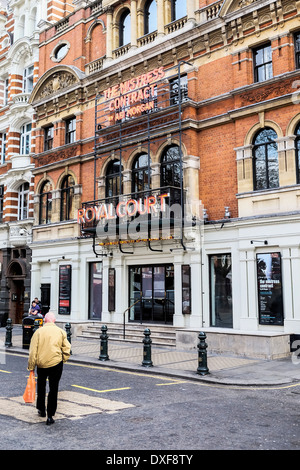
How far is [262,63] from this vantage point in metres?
17.5

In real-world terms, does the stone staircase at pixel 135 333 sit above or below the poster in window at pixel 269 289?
below

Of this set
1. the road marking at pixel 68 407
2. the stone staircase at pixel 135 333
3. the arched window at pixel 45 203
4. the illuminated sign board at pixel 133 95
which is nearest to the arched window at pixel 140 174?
the illuminated sign board at pixel 133 95

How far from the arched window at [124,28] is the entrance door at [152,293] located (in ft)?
38.1

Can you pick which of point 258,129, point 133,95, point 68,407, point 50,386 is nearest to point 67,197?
point 133,95

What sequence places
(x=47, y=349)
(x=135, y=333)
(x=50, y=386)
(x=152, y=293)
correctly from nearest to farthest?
(x=50, y=386) < (x=47, y=349) < (x=135, y=333) < (x=152, y=293)

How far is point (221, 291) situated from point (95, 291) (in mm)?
7569

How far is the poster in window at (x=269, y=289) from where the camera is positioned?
51.5 ft

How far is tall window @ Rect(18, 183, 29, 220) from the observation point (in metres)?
28.9

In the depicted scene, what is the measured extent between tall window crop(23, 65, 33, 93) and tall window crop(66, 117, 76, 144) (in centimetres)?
646

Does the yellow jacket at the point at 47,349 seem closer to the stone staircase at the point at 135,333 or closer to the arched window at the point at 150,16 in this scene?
the stone staircase at the point at 135,333

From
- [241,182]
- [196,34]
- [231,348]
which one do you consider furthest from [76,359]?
[196,34]

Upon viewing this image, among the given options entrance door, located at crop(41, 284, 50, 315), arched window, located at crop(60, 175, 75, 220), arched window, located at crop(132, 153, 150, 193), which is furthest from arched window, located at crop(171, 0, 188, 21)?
entrance door, located at crop(41, 284, 50, 315)

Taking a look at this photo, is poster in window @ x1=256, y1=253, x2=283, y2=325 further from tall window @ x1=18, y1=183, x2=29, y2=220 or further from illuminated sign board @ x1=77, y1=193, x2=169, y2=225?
tall window @ x1=18, y1=183, x2=29, y2=220

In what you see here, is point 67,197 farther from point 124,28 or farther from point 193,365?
point 193,365
